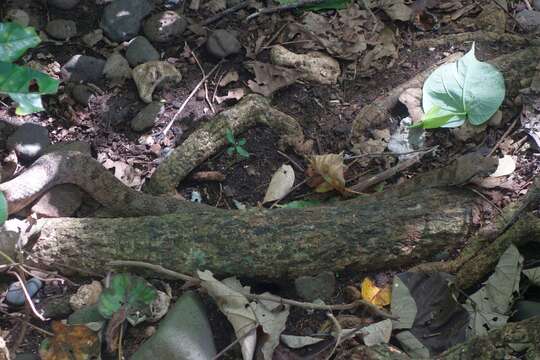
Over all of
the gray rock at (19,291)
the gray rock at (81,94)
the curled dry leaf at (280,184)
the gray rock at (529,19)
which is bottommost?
the gray rock at (19,291)

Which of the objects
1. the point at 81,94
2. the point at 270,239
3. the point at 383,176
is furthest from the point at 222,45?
the point at 270,239

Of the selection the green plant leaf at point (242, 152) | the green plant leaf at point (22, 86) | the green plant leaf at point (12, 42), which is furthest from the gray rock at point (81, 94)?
the green plant leaf at point (22, 86)

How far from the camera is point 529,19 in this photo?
438 centimetres

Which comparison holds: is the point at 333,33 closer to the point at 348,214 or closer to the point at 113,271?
the point at 348,214

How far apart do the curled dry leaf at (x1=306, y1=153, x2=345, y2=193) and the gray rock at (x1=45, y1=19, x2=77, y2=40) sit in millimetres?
2022

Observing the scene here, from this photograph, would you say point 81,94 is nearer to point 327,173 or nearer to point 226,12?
point 226,12

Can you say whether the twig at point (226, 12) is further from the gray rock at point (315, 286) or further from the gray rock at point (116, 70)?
the gray rock at point (315, 286)

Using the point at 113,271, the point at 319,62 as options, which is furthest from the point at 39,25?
the point at 113,271

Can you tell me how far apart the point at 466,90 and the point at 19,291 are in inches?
108

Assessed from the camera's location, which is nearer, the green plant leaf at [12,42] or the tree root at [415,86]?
the green plant leaf at [12,42]

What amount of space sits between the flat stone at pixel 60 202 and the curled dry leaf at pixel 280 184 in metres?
1.15

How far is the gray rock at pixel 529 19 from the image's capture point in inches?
170

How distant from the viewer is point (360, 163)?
3.74 meters

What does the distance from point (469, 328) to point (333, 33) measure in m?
2.45
